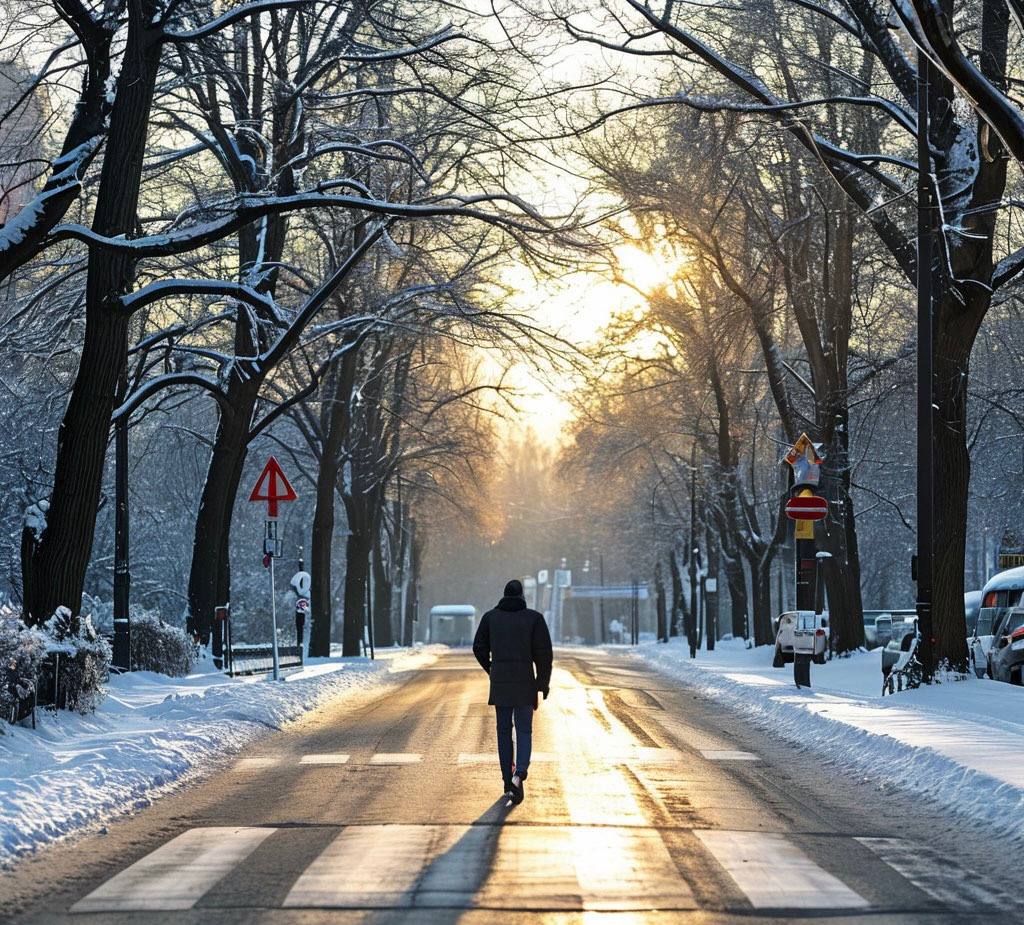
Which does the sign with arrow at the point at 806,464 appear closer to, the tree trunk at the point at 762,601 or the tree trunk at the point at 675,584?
the tree trunk at the point at 762,601

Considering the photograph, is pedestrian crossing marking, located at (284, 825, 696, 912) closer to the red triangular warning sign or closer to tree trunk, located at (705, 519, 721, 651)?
the red triangular warning sign

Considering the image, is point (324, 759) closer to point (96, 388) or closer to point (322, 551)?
point (96, 388)

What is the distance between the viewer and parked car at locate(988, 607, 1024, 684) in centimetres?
2681

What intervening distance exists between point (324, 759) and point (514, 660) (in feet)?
11.1

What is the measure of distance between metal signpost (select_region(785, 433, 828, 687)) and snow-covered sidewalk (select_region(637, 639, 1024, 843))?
4.28 feet

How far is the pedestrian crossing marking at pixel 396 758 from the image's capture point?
15766 millimetres

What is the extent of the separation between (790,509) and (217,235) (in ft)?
37.7

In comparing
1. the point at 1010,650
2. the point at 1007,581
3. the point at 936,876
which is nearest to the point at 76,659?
the point at 936,876

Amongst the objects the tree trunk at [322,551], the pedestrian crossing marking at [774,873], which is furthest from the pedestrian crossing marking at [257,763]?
the tree trunk at [322,551]

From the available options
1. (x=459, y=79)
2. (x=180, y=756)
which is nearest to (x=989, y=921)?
(x=180, y=756)

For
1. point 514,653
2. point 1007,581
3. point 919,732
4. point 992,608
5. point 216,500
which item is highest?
point 216,500

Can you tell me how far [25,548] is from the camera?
1972cm

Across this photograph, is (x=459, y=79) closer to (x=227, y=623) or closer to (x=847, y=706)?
(x=847, y=706)

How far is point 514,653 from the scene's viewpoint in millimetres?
13555
